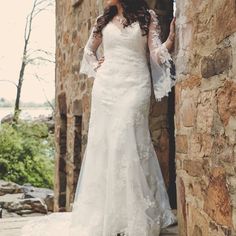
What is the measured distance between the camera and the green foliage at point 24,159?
11.2 metres

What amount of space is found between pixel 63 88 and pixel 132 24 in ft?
10.5

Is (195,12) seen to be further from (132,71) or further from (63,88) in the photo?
(63,88)

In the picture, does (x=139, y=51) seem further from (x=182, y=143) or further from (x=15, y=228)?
(x=15, y=228)

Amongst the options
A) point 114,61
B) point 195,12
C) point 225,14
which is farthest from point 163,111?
point 225,14

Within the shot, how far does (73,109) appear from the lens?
556 cm

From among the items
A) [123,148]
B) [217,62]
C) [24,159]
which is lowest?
[24,159]

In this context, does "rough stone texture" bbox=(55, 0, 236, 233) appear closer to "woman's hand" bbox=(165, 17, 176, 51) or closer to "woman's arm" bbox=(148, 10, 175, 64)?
"woman's hand" bbox=(165, 17, 176, 51)

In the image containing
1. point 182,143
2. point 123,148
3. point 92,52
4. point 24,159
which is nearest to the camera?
point 182,143

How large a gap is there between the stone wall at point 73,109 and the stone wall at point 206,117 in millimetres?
1236

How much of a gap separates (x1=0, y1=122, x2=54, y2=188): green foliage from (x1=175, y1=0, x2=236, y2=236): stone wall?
29.5 feet

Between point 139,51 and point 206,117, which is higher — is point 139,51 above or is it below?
above

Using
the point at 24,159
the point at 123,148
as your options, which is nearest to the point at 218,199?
the point at 123,148

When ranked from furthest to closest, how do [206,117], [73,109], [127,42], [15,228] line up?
[73,109]
[15,228]
[127,42]
[206,117]

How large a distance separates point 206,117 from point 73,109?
3477 millimetres
